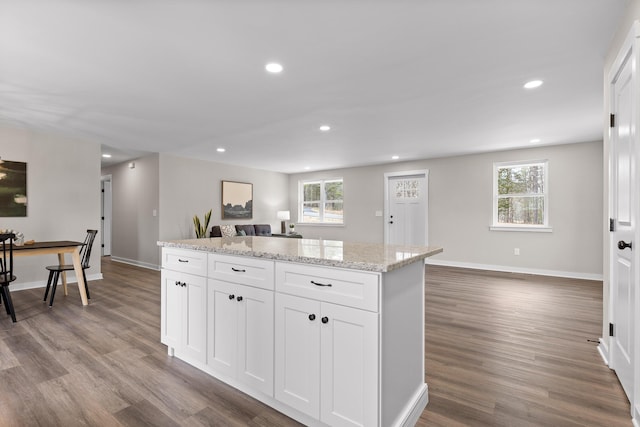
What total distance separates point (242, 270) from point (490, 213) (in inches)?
217

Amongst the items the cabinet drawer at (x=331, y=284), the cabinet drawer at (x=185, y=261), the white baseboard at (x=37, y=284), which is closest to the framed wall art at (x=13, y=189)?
the white baseboard at (x=37, y=284)

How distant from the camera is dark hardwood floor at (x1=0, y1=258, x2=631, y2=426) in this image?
66.1 inches

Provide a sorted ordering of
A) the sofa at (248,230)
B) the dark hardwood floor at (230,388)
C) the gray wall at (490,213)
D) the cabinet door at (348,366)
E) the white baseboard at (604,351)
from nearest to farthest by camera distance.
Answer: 1. the cabinet door at (348,366)
2. the dark hardwood floor at (230,388)
3. the white baseboard at (604,351)
4. the gray wall at (490,213)
5. the sofa at (248,230)

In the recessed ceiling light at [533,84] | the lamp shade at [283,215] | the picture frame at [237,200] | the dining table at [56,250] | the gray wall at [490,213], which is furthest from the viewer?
the lamp shade at [283,215]

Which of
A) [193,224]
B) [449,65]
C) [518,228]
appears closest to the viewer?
[449,65]

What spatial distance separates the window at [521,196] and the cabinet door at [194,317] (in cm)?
554

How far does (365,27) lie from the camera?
202 centimetres

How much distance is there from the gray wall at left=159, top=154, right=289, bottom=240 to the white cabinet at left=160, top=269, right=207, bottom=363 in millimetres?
4050

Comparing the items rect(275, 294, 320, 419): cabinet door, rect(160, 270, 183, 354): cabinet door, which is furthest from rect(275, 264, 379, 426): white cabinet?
rect(160, 270, 183, 354): cabinet door

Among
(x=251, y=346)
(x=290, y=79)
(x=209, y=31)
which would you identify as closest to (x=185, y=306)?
(x=251, y=346)

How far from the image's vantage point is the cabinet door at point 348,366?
53.3 inches

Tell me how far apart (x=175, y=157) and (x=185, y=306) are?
16.0ft

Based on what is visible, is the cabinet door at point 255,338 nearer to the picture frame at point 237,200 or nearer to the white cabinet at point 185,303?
the white cabinet at point 185,303

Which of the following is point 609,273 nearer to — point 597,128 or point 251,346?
point 251,346
